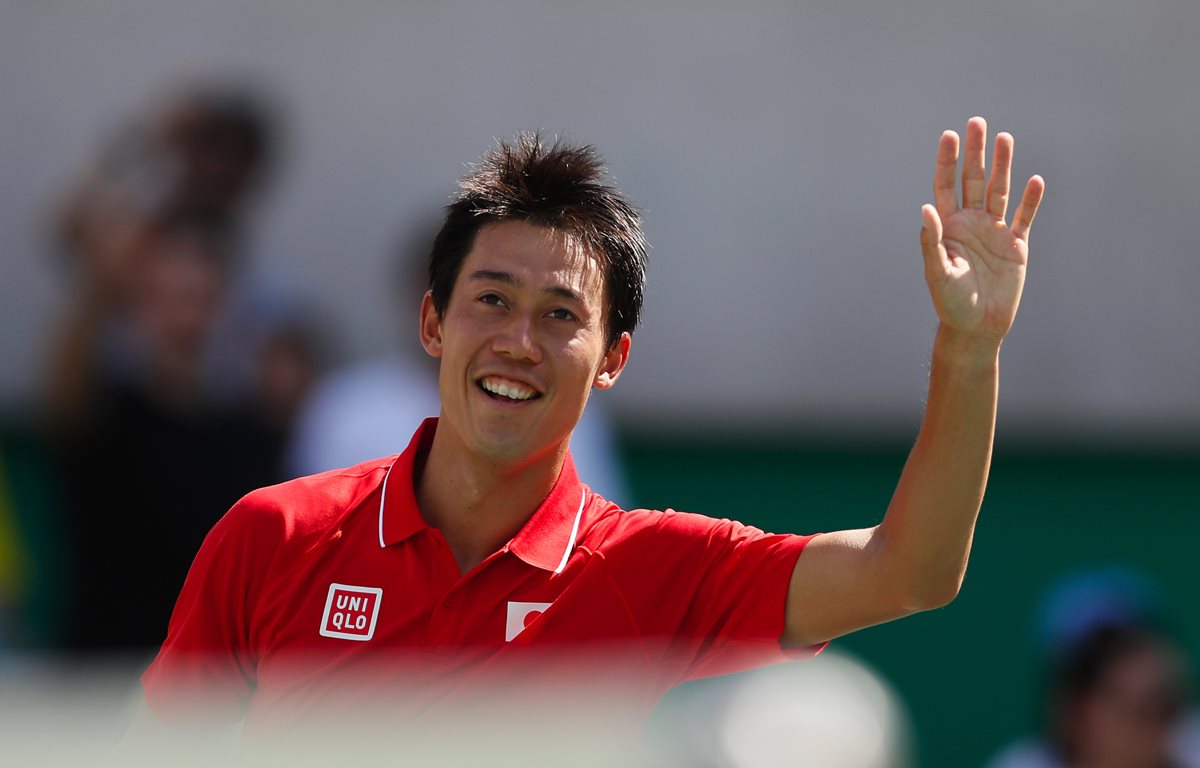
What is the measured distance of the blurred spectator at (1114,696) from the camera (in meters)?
4.52

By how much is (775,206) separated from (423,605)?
3.95 meters

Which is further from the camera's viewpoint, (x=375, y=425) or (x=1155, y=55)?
(x=1155, y=55)

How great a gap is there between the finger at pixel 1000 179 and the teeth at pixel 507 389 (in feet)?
2.51

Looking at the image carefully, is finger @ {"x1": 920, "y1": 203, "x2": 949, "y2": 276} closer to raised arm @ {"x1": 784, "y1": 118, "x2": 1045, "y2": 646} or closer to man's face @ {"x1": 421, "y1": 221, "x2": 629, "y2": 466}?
raised arm @ {"x1": 784, "y1": 118, "x2": 1045, "y2": 646}

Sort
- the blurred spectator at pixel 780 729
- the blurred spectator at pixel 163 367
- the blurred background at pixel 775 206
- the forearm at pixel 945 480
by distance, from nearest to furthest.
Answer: the blurred spectator at pixel 780 729
the forearm at pixel 945 480
the blurred spectator at pixel 163 367
the blurred background at pixel 775 206

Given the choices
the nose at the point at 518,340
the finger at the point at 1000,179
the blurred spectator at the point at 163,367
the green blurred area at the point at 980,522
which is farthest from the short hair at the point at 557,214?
the green blurred area at the point at 980,522

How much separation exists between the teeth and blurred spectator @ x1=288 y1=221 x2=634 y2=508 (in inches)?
56.0

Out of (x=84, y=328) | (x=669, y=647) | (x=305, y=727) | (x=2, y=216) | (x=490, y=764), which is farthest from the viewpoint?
(x=2, y=216)

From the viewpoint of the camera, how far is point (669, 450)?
639 centimetres

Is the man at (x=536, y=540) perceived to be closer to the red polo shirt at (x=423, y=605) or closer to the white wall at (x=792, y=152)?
the red polo shirt at (x=423, y=605)

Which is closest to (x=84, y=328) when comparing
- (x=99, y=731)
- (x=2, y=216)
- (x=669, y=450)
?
(x=2, y=216)

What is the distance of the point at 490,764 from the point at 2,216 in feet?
17.0

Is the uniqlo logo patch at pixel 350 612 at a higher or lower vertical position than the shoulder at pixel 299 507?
lower

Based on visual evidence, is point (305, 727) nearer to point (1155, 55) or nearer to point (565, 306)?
point (565, 306)
